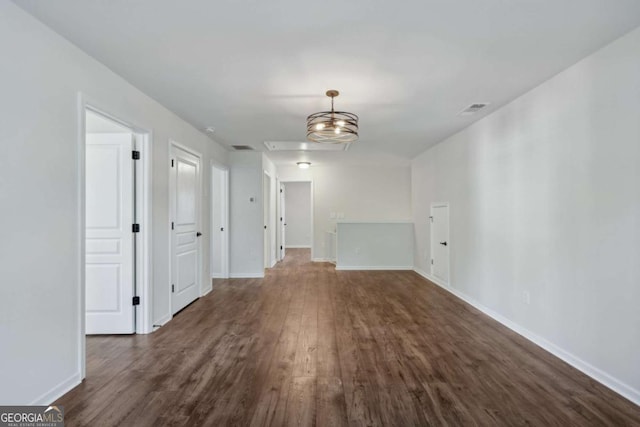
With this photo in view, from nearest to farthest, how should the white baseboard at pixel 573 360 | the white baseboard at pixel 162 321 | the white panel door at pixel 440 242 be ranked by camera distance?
the white baseboard at pixel 573 360, the white baseboard at pixel 162 321, the white panel door at pixel 440 242

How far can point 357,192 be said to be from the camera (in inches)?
324

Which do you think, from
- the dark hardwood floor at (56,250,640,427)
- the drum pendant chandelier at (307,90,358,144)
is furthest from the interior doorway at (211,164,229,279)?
the drum pendant chandelier at (307,90,358,144)

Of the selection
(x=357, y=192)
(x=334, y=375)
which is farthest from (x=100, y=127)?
(x=357, y=192)

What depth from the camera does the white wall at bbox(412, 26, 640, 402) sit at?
7.14 feet

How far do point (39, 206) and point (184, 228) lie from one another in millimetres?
2197

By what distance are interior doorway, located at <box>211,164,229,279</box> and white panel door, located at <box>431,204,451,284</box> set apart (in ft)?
12.5

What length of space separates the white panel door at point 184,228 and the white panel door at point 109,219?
63 cm

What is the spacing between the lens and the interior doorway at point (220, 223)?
6.00 meters

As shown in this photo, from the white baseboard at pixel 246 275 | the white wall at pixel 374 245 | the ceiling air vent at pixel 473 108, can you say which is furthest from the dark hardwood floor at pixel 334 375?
the white wall at pixel 374 245

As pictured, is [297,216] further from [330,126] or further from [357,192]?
[330,126]

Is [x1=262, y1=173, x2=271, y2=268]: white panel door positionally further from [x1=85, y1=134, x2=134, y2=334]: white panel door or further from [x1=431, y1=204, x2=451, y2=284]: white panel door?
[x1=85, y1=134, x2=134, y2=334]: white panel door

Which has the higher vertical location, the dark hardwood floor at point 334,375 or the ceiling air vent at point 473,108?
the ceiling air vent at point 473,108

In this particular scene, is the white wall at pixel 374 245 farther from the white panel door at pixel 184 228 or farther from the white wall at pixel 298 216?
the white wall at pixel 298 216

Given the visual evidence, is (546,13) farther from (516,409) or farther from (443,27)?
(516,409)
